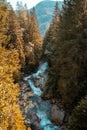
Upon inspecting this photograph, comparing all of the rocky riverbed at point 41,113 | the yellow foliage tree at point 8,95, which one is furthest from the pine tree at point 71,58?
the yellow foliage tree at point 8,95

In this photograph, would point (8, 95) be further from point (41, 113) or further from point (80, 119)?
point (41, 113)

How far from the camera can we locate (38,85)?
44188 mm

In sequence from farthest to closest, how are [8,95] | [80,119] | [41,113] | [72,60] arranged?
1. [41,113]
2. [72,60]
3. [80,119]
4. [8,95]

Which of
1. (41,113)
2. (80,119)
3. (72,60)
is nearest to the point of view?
(80,119)

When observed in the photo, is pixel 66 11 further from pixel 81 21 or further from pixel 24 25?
pixel 24 25

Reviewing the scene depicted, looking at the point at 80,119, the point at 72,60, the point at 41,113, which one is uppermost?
the point at 72,60

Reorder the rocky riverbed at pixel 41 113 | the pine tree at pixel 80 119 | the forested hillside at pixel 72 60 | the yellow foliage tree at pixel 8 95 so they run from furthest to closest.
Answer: the rocky riverbed at pixel 41 113 < the forested hillside at pixel 72 60 < the pine tree at pixel 80 119 < the yellow foliage tree at pixel 8 95

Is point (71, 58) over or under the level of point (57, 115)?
over

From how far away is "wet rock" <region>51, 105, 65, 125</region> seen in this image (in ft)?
100

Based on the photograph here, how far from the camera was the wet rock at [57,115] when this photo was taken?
30.6m

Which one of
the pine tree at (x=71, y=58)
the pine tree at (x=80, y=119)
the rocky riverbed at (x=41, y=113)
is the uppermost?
the pine tree at (x=71, y=58)

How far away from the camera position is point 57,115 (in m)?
31.0

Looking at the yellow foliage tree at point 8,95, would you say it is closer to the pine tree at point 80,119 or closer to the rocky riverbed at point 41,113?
the pine tree at point 80,119

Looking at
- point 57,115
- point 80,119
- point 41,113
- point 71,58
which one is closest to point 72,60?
point 71,58
